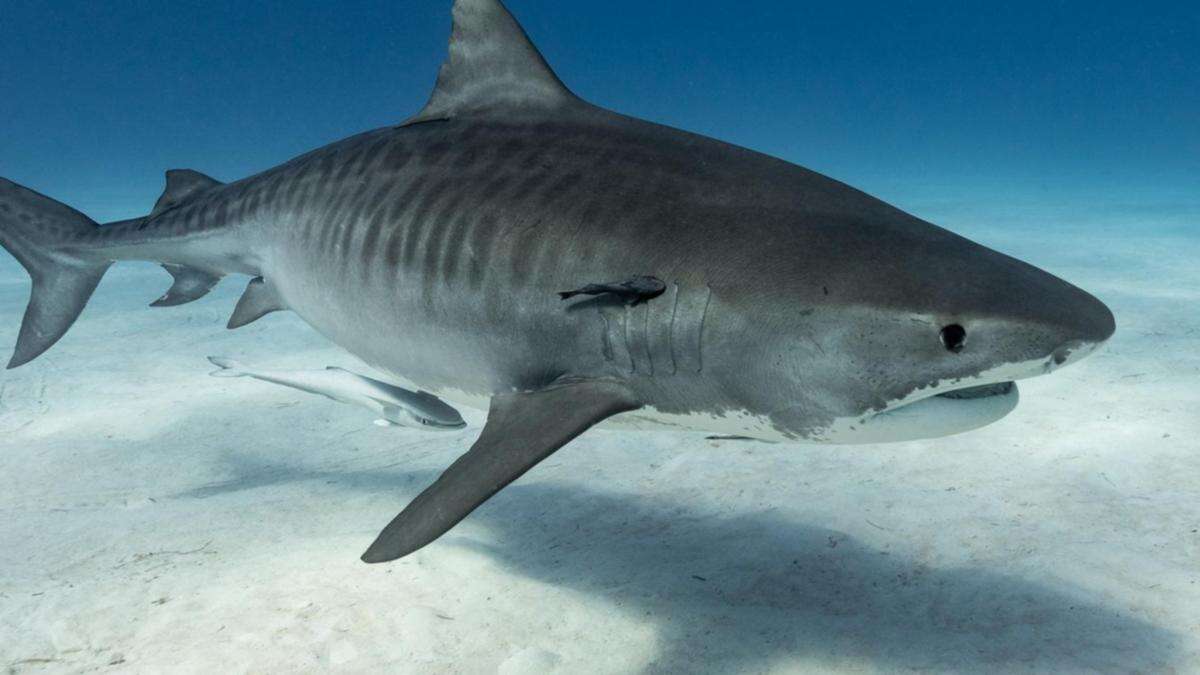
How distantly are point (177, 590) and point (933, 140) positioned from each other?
326 ft

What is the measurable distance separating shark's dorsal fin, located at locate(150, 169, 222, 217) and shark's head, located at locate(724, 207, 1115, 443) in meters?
4.20

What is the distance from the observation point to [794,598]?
299 centimetres

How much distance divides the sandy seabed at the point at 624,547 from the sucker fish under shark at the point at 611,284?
77 centimetres

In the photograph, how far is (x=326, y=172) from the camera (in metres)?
4.02

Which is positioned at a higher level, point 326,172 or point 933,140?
point 933,140

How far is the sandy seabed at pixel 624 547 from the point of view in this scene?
2.65 metres

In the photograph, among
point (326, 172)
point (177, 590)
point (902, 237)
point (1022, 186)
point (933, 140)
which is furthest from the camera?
point (933, 140)

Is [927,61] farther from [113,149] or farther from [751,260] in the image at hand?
[751,260]

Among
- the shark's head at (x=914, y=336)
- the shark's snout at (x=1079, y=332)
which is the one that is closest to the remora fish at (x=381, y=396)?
the shark's head at (x=914, y=336)

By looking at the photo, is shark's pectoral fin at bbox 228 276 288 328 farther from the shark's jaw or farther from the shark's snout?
the shark's snout

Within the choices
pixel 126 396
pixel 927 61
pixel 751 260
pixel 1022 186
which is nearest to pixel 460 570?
pixel 751 260

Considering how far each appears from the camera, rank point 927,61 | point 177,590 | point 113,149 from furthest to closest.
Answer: point 927,61
point 113,149
point 177,590

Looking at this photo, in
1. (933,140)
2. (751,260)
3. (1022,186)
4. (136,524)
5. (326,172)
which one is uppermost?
(933,140)

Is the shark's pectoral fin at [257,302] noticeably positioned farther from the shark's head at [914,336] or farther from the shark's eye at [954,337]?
the shark's eye at [954,337]
